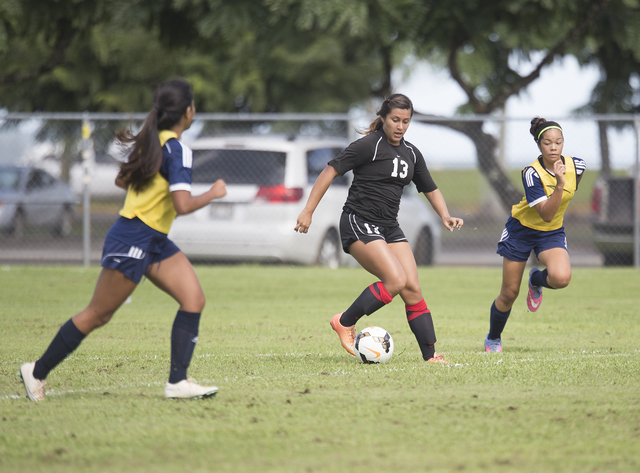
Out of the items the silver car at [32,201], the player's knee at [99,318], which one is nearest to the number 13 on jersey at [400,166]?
the player's knee at [99,318]

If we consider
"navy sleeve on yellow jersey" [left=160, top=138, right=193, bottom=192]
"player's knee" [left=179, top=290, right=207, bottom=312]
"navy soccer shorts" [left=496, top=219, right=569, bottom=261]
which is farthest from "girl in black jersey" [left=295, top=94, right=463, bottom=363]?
"navy sleeve on yellow jersey" [left=160, top=138, right=193, bottom=192]

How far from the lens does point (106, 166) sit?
17.4 m

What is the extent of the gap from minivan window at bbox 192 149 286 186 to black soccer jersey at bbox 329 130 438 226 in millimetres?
6080

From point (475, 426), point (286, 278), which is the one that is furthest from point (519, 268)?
point (286, 278)

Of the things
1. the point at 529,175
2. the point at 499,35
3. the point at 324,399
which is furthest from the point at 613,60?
the point at 324,399

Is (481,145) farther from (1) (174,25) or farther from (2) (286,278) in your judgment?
(1) (174,25)

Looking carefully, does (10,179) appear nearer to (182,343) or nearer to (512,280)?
(512,280)

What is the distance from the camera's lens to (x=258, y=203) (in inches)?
464

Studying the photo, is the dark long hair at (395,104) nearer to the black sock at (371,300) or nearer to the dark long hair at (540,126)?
the dark long hair at (540,126)

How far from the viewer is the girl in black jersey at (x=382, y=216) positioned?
222 inches

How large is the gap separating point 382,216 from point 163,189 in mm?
1933

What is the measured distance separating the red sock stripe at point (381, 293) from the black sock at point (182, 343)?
1.64m

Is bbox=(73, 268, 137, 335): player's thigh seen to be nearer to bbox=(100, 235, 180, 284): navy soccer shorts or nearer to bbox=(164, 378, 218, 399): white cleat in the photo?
bbox=(100, 235, 180, 284): navy soccer shorts

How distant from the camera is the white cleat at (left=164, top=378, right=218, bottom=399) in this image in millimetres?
4461
